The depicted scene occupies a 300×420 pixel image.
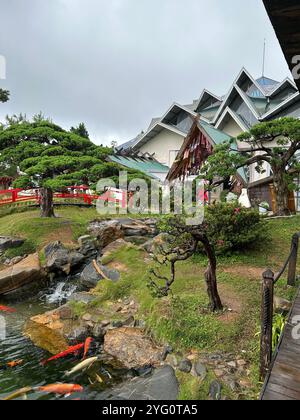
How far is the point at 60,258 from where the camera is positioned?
1216 centimetres

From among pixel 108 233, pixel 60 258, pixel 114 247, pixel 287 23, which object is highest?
pixel 287 23

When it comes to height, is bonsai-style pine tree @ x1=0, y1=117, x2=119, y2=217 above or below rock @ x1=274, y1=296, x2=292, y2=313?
above

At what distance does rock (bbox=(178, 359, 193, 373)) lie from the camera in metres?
5.28

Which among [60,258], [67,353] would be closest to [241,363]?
[67,353]

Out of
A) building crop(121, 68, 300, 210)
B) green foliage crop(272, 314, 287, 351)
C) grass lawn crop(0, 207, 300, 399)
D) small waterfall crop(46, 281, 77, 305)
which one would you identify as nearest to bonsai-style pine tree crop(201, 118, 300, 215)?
grass lawn crop(0, 207, 300, 399)

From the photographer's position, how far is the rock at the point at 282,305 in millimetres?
6305

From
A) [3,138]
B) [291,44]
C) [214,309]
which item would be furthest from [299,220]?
[3,138]

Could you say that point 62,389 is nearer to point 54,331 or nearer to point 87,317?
point 54,331

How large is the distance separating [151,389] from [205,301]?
257 centimetres

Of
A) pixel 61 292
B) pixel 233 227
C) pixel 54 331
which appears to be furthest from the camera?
pixel 61 292

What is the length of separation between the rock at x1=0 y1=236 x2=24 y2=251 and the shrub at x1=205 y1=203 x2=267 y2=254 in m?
8.44

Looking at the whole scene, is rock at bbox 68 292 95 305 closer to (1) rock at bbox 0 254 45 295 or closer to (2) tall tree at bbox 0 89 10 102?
(1) rock at bbox 0 254 45 295
